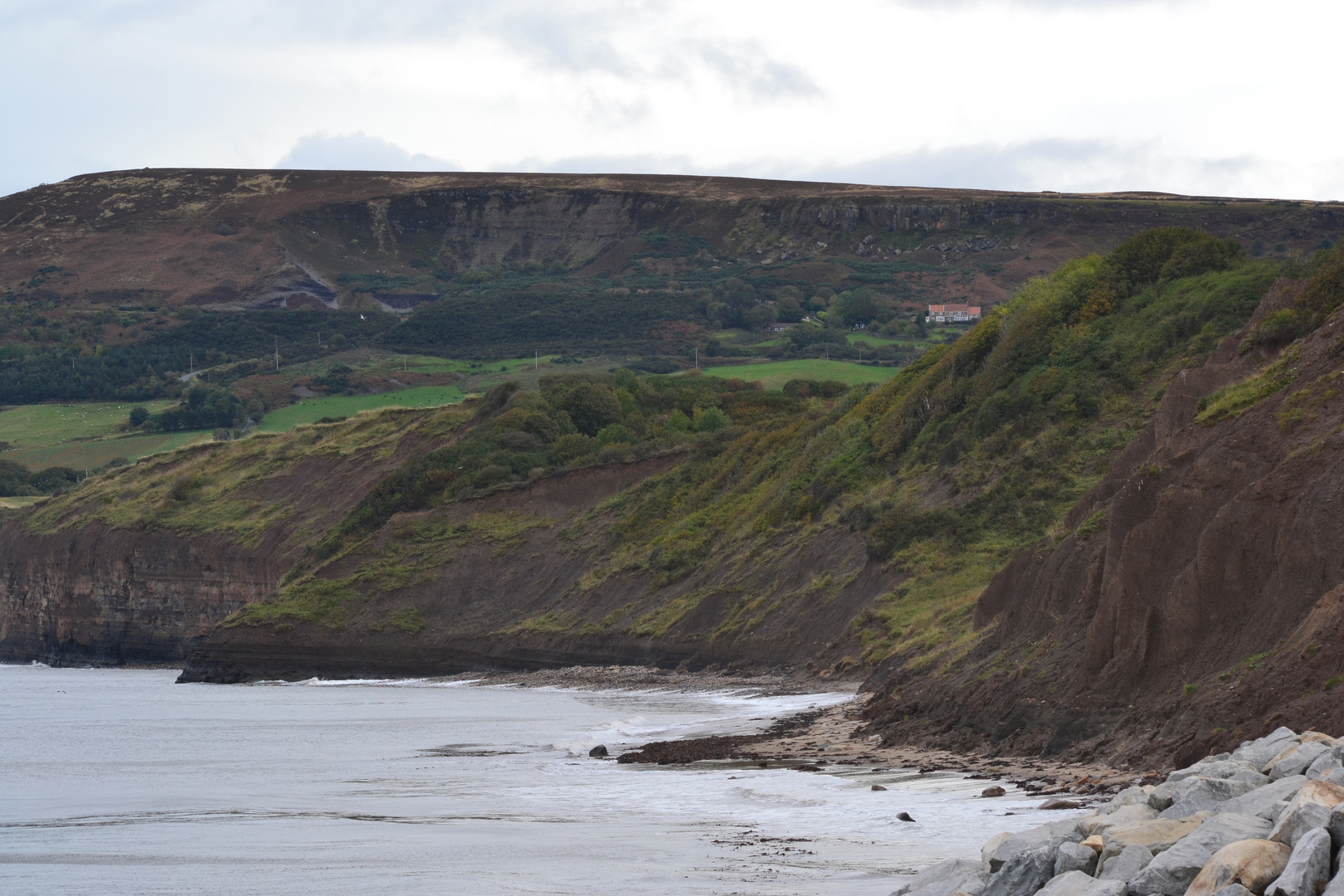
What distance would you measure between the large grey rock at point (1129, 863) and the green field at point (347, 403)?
11430cm

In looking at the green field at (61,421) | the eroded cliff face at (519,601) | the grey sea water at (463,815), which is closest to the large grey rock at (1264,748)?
the grey sea water at (463,815)

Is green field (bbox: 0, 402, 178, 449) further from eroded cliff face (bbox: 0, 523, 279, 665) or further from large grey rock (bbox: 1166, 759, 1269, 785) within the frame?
large grey rock (bbox: 1166, 759, 1269, 785)

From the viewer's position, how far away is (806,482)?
2089 inches

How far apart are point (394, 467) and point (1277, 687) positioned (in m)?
69.3

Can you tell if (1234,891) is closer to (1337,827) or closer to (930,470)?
(1337,827)

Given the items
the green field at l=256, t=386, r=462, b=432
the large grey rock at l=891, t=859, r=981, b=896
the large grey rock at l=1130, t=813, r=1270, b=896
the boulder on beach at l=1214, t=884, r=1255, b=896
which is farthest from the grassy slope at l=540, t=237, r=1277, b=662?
the green field at l=256, t=386, r=462, b=432

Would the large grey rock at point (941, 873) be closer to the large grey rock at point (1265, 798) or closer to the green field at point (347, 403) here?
the large grey rock at point (1265, 798)

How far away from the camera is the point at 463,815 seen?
20.1m

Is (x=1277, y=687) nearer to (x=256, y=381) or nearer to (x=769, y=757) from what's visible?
(x=769, y=757)

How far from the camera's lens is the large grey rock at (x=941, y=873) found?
11516 millimetres

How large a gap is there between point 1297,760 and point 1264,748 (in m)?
1.69

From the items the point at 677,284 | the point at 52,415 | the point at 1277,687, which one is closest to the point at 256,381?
the point at 52,415

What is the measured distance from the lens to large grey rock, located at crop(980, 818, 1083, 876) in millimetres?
10930

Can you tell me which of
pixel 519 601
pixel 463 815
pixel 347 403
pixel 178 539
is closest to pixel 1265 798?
pixel 463 815
